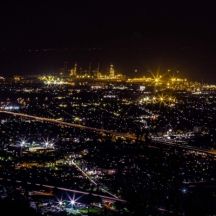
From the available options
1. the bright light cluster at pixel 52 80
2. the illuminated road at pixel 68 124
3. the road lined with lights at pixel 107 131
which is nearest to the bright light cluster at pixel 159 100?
the bright light cluster at pixel 52 80

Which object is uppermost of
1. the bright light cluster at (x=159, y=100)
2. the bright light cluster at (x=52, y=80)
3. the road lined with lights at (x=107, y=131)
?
the bright light cluster at (x=52, y=80)

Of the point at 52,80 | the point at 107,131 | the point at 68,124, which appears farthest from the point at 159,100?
the point at 107,131

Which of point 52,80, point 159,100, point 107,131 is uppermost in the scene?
point 52,80

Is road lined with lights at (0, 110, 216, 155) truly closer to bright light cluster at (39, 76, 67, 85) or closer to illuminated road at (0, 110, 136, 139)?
illuminated road at (0, 110, 136, 139)

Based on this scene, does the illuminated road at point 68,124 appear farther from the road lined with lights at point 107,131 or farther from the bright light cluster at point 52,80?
the bright light cluster at point 52,80

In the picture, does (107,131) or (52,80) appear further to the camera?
(52,80)

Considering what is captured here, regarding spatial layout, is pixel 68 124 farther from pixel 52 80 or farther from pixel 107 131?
pixel 52 80

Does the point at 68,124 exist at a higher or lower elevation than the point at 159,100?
lower

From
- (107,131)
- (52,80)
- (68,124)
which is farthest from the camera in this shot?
(52,80)

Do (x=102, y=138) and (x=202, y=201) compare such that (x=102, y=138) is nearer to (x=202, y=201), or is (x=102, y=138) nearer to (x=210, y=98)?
(x=202, y=201)

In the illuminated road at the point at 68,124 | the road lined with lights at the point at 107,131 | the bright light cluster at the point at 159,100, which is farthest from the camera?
the bright light cluster at the point at 159,100

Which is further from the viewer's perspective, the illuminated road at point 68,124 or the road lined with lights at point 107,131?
the illuminated road at point 68,124
